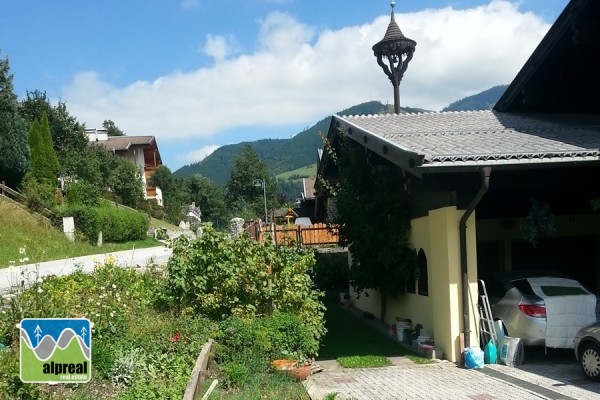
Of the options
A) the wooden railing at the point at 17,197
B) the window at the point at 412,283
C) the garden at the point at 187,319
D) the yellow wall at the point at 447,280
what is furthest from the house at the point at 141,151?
the yellow wall at the point at 447,280

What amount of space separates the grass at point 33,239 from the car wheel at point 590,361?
19.5 m

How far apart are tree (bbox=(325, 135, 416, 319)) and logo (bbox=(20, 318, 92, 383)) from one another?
816 centimetres

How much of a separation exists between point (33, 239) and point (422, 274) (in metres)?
20.7

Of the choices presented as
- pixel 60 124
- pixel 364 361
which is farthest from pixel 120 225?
pixel 364 361

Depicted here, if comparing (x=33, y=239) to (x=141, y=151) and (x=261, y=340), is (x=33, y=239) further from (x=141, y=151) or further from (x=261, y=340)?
(x=141, y=151)

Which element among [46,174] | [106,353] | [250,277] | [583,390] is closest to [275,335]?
[250,277]

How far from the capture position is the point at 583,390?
7.45m

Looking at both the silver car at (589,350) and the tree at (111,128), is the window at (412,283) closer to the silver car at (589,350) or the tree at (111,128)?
the silver car at (589,350)

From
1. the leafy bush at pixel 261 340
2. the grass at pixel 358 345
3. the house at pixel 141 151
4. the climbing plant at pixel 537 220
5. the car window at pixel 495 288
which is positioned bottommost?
the grass at pixel 358 345

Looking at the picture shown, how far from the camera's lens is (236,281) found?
9.00 m

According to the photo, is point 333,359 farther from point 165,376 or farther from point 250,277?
point 165,376

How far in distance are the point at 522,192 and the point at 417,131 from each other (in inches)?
114

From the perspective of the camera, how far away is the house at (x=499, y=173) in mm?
8914

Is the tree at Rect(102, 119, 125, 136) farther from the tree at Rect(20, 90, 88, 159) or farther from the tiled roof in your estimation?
the tree at Rect(20, 90, 88, 159)
